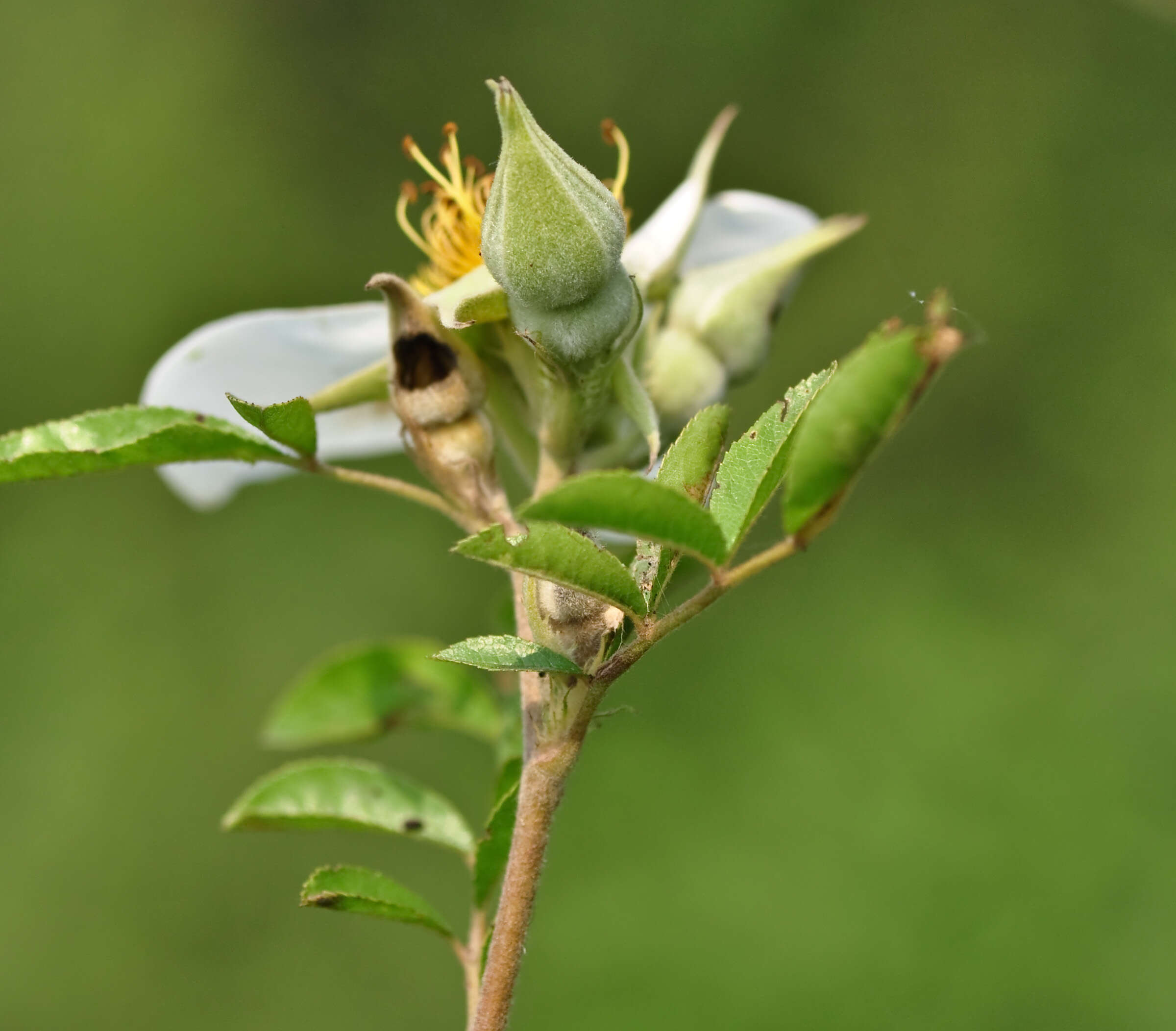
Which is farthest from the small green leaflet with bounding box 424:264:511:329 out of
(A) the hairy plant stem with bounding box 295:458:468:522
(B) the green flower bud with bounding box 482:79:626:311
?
(A) the hairy plant stem with bounding box 295:458:468:522

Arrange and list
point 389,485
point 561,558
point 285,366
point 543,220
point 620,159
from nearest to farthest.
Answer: point 561,558, point 543,220, point 389,485, point 620,159, point 285,366

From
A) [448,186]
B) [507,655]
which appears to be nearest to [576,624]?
[507,655]

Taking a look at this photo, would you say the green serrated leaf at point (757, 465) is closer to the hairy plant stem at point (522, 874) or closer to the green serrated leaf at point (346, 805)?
the hairy plant stem at point (522, 874)

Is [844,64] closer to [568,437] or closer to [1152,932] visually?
[1152,932]

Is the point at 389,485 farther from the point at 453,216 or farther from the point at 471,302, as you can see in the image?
the point at 453,216

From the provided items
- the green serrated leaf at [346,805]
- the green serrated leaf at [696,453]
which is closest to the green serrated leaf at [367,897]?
the green serrated leaf at [346,805]
